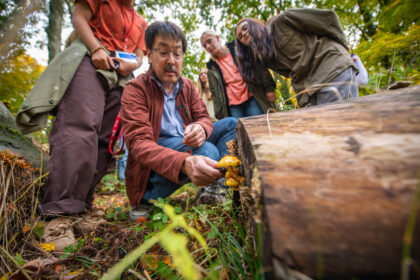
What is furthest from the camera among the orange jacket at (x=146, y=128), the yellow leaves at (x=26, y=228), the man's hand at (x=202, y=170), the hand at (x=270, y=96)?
the hand at (x=270, y=96)

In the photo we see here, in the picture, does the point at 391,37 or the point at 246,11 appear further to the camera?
the point at 246,11

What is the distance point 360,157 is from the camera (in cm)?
57

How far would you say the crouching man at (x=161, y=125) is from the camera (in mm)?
1835

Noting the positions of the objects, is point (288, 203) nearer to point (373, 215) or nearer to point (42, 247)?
point (373, 215)

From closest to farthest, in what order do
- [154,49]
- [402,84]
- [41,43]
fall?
[402,84], [154,49], [41,43]

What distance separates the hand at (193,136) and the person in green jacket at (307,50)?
124cm

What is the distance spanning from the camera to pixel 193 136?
6.31 ft

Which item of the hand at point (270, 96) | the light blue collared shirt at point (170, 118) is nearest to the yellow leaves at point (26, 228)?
the light blue collared shirt at point (170, 118)

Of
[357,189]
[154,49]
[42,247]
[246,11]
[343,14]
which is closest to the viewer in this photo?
[357,189]

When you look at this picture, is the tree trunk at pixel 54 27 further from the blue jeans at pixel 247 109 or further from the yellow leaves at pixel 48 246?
the yellow leaves at pixel 48 246

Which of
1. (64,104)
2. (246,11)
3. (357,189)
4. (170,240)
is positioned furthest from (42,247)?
(246,11)

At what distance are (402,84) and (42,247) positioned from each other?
267 cm

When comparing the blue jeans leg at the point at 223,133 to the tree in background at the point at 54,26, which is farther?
the tree in background at the point at 54,26

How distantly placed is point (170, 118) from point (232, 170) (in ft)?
4.83
